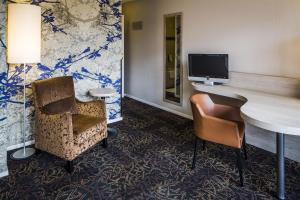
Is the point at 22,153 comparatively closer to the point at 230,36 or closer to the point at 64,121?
the point at 64,121

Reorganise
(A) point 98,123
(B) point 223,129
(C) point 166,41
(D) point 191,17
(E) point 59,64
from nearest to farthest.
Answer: (B) point 223,129 → (A) point 98,123 → (E) point 59,64 → (D) point 191,17 → (C) point 166,41

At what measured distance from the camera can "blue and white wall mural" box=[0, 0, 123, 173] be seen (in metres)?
3.24

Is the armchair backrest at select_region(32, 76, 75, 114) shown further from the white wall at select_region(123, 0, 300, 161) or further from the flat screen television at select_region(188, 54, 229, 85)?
the white wall at select_region(123, 0, 300, 161)

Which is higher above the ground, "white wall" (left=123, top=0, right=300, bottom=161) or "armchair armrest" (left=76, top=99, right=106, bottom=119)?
"white wall" (left=123, top=0, right=300, bottom=161)

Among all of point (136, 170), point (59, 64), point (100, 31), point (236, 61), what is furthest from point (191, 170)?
point (100, 31)

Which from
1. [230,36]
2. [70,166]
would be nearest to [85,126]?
[70,166]

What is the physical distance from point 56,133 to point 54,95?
645mm

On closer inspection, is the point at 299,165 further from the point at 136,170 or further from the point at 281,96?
the point at 136,170

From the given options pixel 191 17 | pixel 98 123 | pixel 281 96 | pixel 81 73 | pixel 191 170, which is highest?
pixel 191 17

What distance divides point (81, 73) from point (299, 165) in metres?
3.43

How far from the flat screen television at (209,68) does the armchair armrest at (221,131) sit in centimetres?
139

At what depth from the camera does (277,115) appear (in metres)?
2.04

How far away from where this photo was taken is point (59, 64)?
3.58 m

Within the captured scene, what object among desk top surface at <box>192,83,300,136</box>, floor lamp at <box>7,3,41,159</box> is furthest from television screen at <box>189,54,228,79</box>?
floor lamp at <box>7,3,41,159</box>
